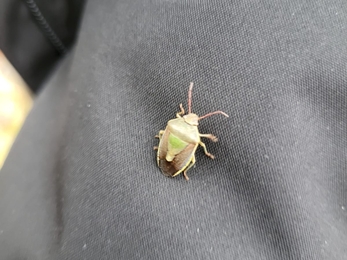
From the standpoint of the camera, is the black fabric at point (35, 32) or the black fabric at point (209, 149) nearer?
the black fabric at point (209, 149)

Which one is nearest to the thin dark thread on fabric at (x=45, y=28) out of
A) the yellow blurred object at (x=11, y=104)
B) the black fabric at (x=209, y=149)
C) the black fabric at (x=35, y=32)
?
the black fabric at (x=35, y=32)

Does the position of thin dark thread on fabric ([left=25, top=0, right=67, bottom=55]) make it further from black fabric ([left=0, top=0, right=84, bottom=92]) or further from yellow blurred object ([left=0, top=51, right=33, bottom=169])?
yellow blurred object ([left=0, top=51, right=33, bottom=169])

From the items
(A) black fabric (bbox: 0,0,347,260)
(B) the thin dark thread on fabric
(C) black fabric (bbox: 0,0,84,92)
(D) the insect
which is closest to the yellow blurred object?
(C) black fabric (bbox: 0,0,84,92)

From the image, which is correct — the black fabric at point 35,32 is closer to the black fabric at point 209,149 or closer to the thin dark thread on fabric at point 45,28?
the thin dark thread on fabric at point 45,28

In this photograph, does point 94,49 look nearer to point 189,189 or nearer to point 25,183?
point 25,183

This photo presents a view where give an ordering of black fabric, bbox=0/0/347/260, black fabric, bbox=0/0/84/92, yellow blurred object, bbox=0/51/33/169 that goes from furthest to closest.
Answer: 1. yellow blurred object, bbox=0/51/33/169
2. black fabric, bbox=0/0/84/92
3. black fabric, bbox=0/0/347/260

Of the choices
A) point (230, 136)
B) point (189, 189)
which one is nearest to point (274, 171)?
point (230, 136)
